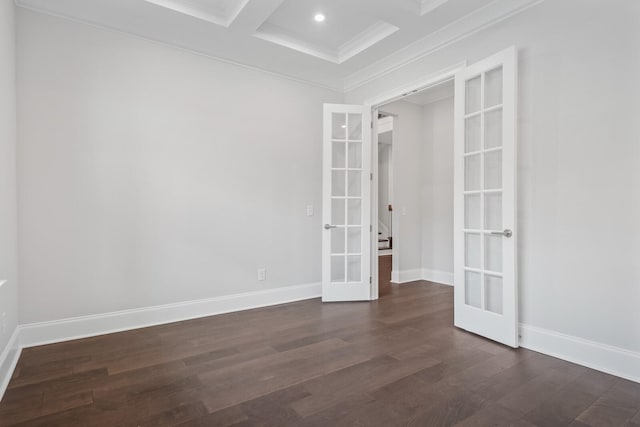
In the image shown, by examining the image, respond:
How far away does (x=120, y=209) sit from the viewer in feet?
10.7

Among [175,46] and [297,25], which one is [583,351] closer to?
[297,25]

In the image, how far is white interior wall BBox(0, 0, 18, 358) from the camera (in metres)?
2.33

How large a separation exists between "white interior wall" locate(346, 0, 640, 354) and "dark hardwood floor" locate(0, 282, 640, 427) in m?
0.45

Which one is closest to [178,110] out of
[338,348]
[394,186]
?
[338,348]

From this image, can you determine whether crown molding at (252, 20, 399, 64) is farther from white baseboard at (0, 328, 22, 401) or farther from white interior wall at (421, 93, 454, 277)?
white baseboard at (0, 328, 22, 401)

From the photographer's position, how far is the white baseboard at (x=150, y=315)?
2.91 meters

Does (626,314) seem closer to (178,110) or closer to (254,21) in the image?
(254,21)

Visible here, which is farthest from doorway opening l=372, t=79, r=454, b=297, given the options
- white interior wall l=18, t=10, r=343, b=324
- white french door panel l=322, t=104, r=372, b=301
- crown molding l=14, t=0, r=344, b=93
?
white interior wall l=18, t=10, r=343, b=324

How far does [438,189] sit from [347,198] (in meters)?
2.01

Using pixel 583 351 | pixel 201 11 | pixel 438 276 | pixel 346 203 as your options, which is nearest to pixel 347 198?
pixel 346 203

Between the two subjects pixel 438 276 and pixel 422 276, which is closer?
pixel 438 276

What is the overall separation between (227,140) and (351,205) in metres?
1.71

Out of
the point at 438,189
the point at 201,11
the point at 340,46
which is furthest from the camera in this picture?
the point at 438,189

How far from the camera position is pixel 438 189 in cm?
560
